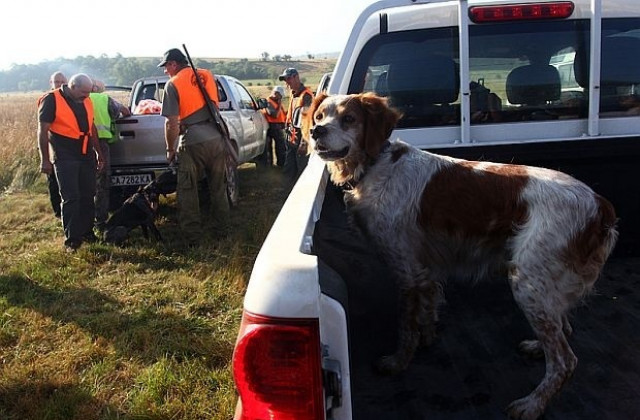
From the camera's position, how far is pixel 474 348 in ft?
8.89

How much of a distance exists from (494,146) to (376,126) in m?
0.82

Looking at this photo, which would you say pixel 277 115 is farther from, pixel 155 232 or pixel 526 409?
pixel 526 409

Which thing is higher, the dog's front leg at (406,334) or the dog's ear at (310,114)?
the dog's ear at (310,114)

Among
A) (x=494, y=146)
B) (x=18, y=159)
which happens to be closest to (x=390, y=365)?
(x=494, y=146)

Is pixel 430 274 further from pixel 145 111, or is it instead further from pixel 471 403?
pixel 145 111

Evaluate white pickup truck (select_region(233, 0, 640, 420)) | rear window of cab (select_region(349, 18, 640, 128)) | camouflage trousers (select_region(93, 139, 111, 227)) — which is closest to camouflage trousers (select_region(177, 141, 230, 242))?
camouflage trousers (select_region(93, 139, 111, 227))

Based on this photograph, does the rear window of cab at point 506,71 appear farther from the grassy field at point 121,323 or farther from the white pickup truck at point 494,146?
the grassy field at point 121,323

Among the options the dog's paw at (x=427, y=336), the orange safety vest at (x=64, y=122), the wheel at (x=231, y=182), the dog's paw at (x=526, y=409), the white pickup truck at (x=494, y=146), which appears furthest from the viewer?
the wheel at (x=231, y=182)

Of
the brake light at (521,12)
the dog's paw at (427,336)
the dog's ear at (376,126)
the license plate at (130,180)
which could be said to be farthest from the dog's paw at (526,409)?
the license plate at (130,180)

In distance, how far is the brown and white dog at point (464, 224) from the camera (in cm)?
249

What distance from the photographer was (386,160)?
9.95 ft

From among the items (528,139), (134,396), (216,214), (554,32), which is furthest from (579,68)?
(216,214)

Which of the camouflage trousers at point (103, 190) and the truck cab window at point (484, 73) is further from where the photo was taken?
the camouflage trousers at point (103, 190)

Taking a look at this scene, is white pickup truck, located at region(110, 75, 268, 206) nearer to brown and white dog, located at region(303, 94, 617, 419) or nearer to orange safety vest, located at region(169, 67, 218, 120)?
orange safety vest, located at region(169, 67, 218, 120)
